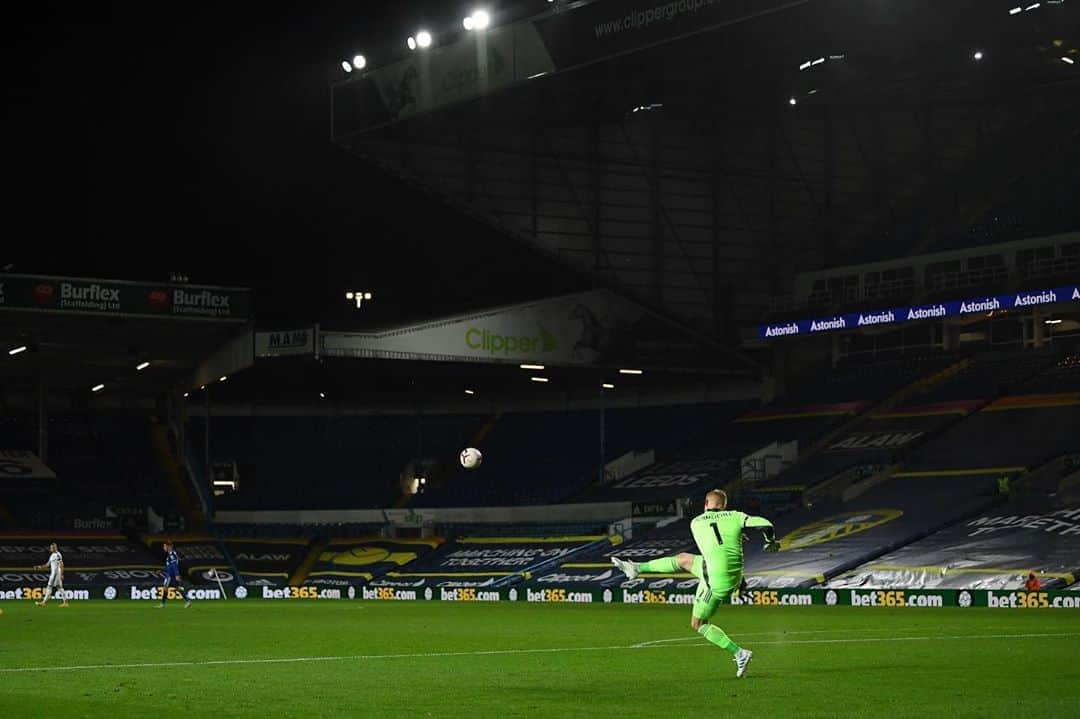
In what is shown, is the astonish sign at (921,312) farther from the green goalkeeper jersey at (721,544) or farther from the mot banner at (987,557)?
the green goalkeeper jersey at (721,544)

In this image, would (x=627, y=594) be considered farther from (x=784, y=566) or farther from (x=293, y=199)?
(x=293, y=199)

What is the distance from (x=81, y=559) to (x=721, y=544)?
5514 cm

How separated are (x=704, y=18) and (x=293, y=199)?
77.2ft

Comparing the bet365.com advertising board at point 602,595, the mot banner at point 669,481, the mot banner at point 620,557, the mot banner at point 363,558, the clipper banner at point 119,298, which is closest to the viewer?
the bet365.com advertising board at point 602,595

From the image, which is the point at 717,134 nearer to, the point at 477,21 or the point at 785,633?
the point at 477,21

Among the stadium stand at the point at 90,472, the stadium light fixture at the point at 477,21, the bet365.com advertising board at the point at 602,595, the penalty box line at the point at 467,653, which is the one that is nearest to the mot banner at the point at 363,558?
the bet365.com advertising board at the point at 602,595

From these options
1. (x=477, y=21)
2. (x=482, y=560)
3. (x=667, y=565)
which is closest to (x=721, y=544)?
(x=667, y=565)

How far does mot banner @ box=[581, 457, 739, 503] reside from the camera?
6619cm

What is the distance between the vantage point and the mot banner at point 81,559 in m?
66.2

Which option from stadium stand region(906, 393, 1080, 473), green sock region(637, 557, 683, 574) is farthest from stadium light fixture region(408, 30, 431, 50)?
green sock region(637, 557, 683, 574)

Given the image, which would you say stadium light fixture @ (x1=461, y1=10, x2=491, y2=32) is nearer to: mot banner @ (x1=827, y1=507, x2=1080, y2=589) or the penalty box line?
mot banner @ (x1=827, y1=507, x2=1080, y2=589)

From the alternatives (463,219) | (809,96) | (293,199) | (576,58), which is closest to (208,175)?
(293,199)

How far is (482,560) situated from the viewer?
219ft

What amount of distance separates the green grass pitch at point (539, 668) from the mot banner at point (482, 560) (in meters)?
28.0
